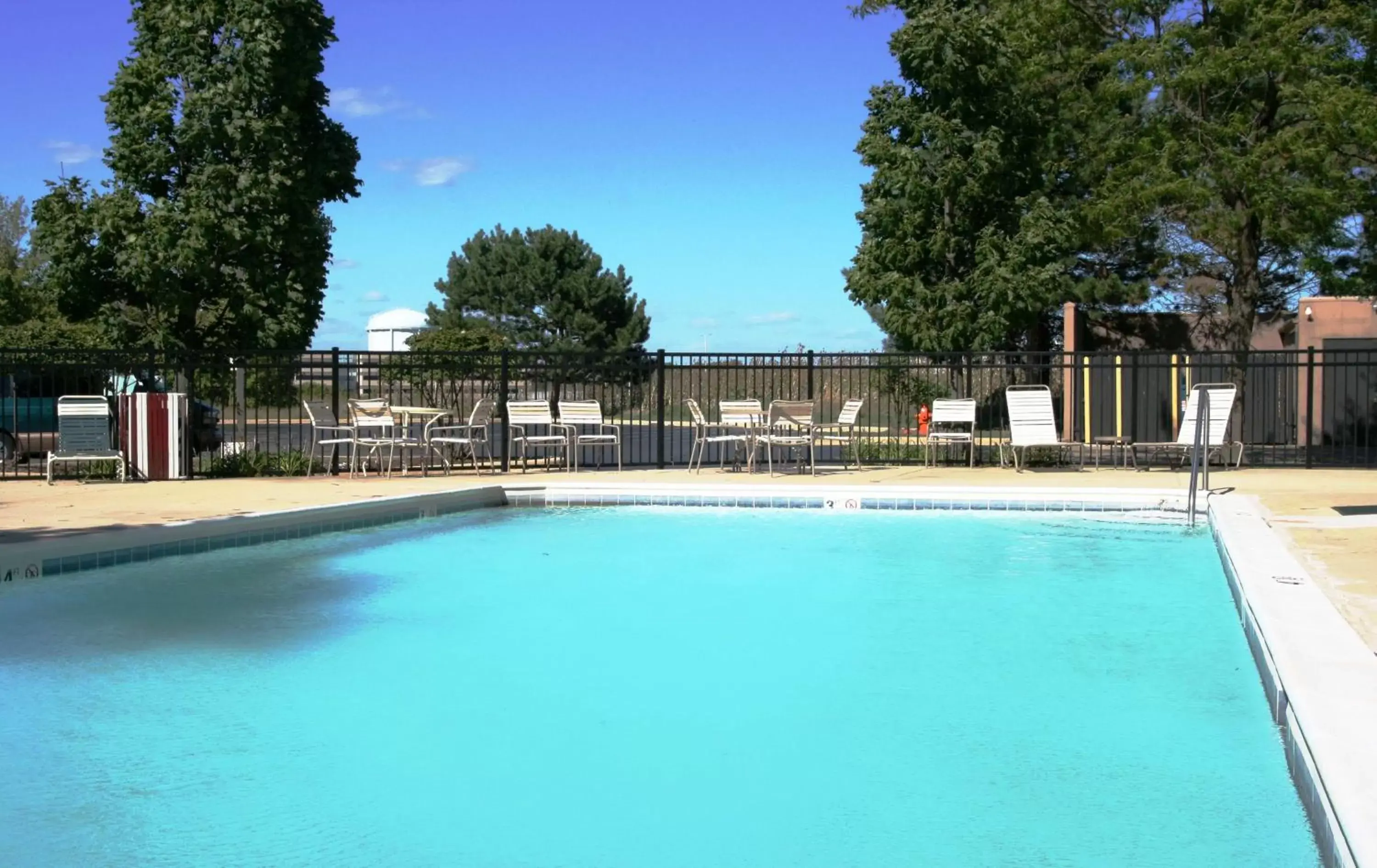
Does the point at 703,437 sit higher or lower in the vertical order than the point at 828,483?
higher

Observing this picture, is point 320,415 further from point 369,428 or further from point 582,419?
point 582,419

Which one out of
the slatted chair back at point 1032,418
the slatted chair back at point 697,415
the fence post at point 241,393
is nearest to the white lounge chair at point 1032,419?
the slatted chair back at point 1032,418

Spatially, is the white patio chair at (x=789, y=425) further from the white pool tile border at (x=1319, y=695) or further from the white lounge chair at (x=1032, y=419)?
the white pool tile border at (x=1319, y=695)

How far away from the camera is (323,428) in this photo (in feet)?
45.6

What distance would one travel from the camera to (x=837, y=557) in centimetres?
918

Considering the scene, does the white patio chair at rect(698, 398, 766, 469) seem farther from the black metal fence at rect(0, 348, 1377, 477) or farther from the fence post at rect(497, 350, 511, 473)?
the fence post at rect(497, 350, 511, 473)

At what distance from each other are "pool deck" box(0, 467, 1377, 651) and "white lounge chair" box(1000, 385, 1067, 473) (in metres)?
0.42

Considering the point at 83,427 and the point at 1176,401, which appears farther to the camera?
the point at 1176,401

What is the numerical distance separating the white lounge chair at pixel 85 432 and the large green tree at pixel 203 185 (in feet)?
10.1

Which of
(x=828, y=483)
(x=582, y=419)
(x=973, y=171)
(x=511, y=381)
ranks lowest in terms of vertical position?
(x=828, y=483)

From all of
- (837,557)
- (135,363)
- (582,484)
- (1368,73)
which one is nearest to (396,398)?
(135,363)

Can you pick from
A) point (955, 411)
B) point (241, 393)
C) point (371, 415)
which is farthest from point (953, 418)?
point (241, 393)

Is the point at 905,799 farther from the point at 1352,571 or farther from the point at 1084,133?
the point at 1084,133

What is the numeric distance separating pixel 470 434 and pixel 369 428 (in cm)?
157
